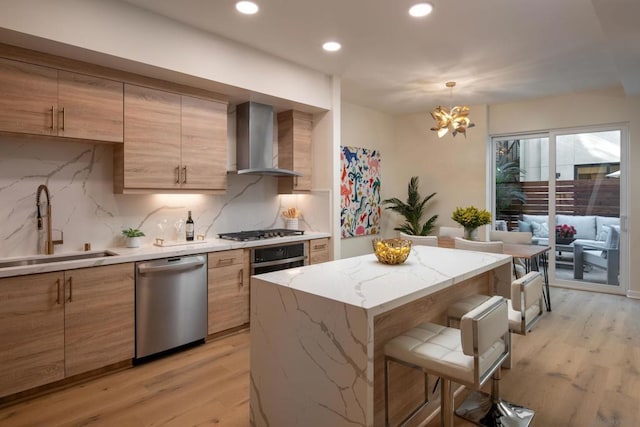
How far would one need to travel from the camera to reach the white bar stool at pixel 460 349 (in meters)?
1.58

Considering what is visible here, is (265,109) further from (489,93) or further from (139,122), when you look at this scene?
(489,93)

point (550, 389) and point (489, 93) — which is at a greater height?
point (489, 93)

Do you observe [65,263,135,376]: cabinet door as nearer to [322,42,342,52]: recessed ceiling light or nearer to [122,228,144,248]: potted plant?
[122,228,144,248]: potted plant

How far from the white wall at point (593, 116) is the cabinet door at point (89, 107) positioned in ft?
17.1

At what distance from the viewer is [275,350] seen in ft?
6.47

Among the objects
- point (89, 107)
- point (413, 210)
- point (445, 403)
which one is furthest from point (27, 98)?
point (413, 210)

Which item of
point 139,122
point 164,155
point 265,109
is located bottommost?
point 164,155

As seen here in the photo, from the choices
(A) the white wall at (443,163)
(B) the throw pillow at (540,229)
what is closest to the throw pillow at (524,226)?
(B) the throw pillow at (540,229)

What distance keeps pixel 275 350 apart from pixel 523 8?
2.99 meters

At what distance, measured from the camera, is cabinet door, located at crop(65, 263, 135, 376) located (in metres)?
2.64

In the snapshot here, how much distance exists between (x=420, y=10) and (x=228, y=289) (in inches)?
113

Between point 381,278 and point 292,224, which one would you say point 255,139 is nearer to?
point 292,224

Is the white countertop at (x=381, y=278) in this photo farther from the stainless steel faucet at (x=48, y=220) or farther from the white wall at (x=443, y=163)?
the white wall at (x=443, y=163)

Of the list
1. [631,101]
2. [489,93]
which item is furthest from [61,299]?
[631,101]
